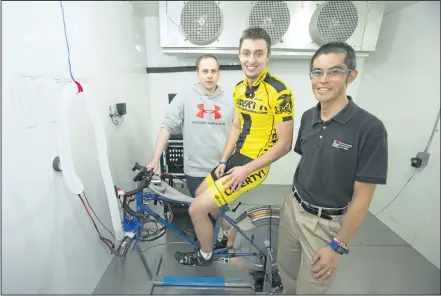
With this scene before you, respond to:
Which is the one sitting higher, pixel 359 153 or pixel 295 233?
pixel 359 153

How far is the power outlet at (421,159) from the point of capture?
1.64 m

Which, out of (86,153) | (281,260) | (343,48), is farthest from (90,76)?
(281,260)

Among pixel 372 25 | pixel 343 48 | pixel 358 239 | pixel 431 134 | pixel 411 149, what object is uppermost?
pixel 372 25

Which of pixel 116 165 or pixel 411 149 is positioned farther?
pixel 411 149

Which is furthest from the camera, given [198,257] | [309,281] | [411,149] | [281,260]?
[411,149]

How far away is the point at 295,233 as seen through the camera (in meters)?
1.08

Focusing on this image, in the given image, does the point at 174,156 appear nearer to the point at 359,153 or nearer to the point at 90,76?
the point at 90,76

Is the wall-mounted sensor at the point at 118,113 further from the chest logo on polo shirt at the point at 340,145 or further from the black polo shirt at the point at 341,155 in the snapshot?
the chest logo on polo shirt at the point at 340,145

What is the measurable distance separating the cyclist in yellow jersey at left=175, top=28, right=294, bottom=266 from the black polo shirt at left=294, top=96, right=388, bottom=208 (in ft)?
0.52

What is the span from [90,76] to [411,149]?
104 inches

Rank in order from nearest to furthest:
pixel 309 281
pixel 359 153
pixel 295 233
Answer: pixel 359 153, pixel 309 281, pixel 295 233

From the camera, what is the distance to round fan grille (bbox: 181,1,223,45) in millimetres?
1814

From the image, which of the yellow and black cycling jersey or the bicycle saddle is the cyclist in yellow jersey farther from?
the bicycle saddle

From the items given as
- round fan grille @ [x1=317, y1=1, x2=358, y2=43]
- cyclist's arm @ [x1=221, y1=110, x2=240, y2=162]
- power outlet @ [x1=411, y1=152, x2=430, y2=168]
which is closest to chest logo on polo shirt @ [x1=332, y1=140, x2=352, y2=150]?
cyclist's arm @ [x1=221, y1=110, x2=240, y2=162]
